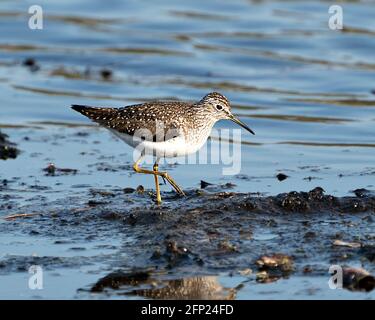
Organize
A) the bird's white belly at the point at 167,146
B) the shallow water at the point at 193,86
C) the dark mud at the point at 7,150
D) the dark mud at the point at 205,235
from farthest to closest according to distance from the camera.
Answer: the dark mud at the point at 7,150, the shallow water at the point at 193,86, the bird's white belly at the point at 167,146, the dark mud at the point at 205,235

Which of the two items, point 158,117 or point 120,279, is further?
point 158,117

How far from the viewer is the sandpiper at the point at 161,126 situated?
10.2 m

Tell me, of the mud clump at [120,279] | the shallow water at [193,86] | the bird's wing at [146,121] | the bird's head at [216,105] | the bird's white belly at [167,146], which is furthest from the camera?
the shallow water at [193,86]

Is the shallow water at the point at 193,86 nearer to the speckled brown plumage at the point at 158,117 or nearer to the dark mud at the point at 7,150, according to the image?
the dark mud at the point at 7,150

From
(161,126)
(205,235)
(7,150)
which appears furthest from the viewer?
(7,150)

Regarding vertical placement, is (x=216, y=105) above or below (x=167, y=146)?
above

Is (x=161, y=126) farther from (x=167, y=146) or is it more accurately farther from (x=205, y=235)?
A: (x=205, y=235)

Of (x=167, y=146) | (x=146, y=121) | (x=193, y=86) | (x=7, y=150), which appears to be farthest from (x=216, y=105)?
(x=193, y=86)

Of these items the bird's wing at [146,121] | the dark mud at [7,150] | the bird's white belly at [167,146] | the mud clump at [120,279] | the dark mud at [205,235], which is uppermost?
the bird's wing at [146,121]

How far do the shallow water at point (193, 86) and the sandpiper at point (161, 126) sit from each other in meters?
0.61

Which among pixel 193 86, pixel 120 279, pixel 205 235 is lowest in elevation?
pixel 120 279

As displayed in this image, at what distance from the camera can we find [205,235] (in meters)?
8.84

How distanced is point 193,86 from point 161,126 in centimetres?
662

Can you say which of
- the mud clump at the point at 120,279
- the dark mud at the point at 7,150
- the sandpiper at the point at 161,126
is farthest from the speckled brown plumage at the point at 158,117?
the mud clump at the point at 120,279
